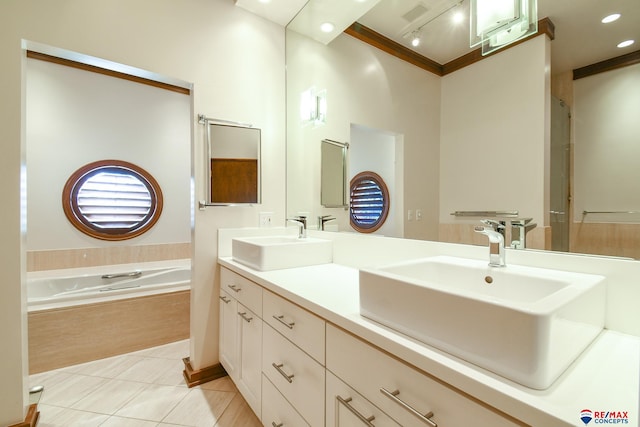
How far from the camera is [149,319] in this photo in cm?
238

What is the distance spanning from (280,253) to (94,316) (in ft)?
5.80

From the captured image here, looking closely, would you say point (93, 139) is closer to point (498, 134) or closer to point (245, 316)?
point (245, 316)

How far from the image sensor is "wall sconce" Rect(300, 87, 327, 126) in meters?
1.92

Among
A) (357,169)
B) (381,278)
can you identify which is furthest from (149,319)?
(381,278)

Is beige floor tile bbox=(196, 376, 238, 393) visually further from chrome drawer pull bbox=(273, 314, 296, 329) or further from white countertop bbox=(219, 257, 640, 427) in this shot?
white countertop bbox=(219, 257, 640, 427)

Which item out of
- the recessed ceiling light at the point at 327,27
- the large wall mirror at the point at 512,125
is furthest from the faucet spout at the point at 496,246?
the recessed ceiling light at the point at 327,27

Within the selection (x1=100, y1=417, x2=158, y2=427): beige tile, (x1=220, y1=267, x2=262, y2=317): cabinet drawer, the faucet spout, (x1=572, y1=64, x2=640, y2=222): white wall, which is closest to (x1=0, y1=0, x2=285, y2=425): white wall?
(x1=220, y1=267, x2=262, y2=317): cabinet drawer

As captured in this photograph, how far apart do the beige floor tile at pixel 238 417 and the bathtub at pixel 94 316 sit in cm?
115

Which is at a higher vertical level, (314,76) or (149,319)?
(314,76)

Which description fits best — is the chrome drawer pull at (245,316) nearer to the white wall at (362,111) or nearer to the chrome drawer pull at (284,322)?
the chrome drawer pull at (284,322)

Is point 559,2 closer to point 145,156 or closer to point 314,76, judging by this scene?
point 314,76

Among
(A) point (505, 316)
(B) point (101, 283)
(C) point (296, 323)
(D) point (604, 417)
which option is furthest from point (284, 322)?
(B) point (101, 283)

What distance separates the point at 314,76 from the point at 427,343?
1907 millimetres

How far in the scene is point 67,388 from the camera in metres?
1.82
